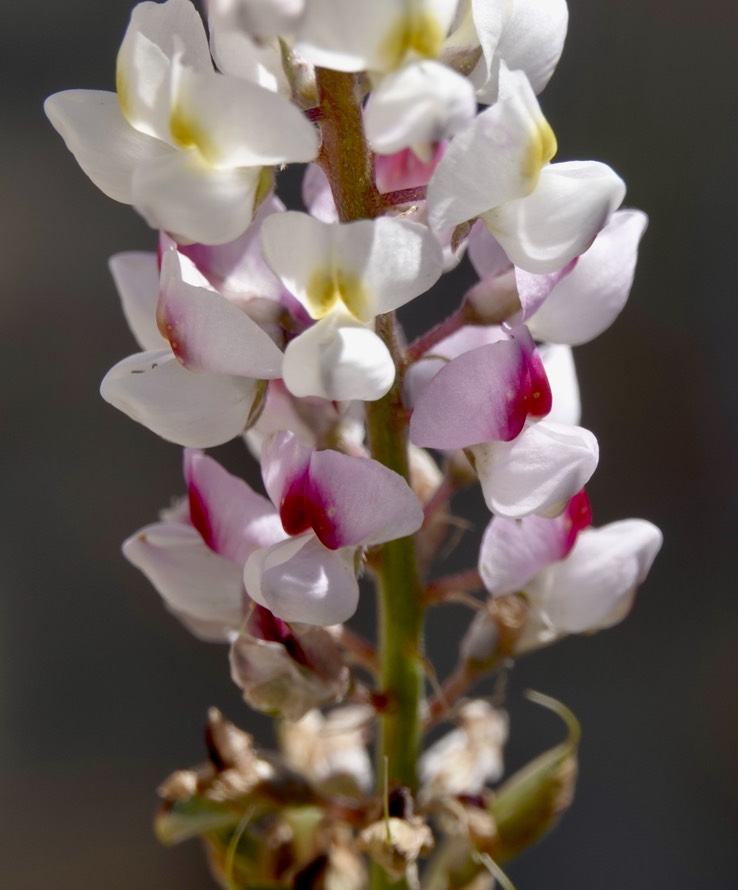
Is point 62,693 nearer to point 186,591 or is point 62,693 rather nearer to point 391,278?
point 186,591

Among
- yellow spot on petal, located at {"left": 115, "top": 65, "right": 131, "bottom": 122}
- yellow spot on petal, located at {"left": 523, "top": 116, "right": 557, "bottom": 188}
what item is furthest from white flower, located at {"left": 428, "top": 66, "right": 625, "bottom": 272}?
yellow spot on petal, located at {"left": 115, "top": 65, "right": 131, "bottom": 122}

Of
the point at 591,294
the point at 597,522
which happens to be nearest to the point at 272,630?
the point at 591,294

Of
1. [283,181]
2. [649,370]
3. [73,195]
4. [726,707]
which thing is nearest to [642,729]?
[726,707]

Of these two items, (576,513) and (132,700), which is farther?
(132,700)

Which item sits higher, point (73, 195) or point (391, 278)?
point (391, 278)

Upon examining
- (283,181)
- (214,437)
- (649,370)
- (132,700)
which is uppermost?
(214,437)
